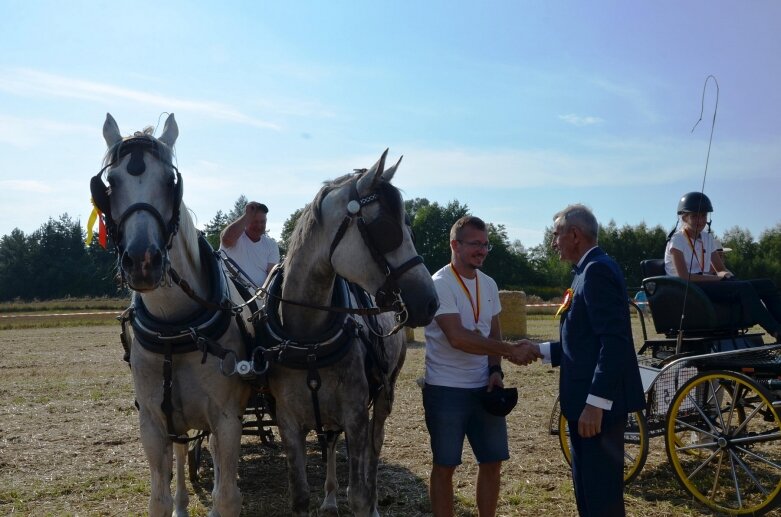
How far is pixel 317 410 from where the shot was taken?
340 cm

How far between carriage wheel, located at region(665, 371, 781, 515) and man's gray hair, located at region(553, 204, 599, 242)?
2.21 meters

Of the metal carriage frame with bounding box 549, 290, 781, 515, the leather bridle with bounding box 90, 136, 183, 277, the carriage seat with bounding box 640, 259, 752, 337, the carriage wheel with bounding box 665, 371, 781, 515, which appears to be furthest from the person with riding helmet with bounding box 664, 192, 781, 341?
the leather bridle with bounding box 90, 136, 183, 277

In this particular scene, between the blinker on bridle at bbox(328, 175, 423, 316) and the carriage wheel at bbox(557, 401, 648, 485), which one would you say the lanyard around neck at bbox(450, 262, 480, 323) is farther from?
the carriage wheel at bbox(557, 401, 648, 485)

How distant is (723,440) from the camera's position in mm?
4703

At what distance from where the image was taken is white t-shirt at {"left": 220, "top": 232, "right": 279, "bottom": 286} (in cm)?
564

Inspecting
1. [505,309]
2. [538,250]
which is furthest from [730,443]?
[538,250]

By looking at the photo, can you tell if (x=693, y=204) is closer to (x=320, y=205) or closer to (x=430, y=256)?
(x=320, y=205)

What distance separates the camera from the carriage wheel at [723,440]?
446 cm

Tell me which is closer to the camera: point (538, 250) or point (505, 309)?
point (505, 309)

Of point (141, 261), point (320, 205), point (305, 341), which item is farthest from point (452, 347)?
point (141, 261)

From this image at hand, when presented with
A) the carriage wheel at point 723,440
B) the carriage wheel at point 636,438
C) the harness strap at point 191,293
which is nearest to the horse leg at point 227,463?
the harness strap at point 191,293

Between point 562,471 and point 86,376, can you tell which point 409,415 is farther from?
point 86,376

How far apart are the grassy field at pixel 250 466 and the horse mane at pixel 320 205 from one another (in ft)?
7.60

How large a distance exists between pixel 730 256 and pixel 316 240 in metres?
50.5
